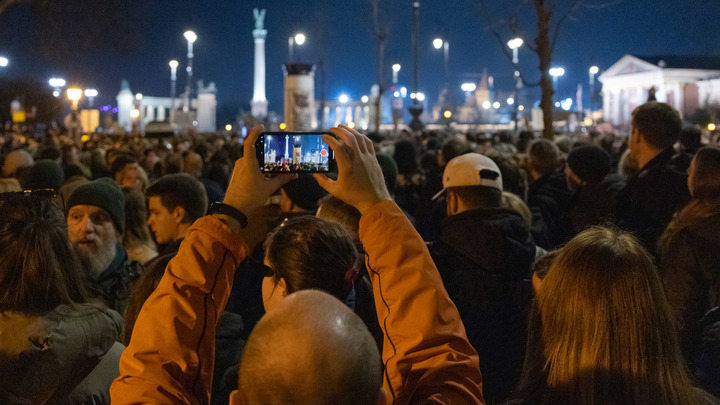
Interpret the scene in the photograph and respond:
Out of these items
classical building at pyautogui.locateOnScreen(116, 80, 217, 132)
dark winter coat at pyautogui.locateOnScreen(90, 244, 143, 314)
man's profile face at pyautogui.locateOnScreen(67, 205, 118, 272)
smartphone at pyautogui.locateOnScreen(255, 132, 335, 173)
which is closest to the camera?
smartphone at pyautogui.locateOnScreen(255, 132, 335, 173)

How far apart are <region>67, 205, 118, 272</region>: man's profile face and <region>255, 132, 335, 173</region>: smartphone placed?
2.76m

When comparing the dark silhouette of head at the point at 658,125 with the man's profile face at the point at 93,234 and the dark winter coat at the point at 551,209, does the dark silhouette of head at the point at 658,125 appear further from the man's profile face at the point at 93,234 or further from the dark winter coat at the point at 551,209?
the man's profile face at the point at 93,234

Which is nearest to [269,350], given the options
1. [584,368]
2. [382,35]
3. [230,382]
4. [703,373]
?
[584,368]

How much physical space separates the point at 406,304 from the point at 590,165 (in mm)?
4975

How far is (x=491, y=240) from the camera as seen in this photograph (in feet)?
13.4

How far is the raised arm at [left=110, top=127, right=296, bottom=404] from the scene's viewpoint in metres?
1.96

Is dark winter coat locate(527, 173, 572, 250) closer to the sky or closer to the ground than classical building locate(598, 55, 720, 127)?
closer to the ground

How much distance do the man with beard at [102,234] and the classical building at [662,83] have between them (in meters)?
83.3

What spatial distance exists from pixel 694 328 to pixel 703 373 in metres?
0.74

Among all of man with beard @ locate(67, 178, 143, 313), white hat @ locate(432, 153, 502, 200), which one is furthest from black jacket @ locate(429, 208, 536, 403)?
man with beard @ locate(67, 178, 143, 313)

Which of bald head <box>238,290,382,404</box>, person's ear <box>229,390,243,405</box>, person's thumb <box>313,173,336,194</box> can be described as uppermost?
person's thumb <box>313,173,336,194</box>

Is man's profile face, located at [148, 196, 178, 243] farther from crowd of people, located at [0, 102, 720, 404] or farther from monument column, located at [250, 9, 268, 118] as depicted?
monument column, located at [250, 9, 268, 118]

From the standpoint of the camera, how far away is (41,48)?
939 inches

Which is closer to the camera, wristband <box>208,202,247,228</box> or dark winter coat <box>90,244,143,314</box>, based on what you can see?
wristband <box>208,202,247,228</box>
